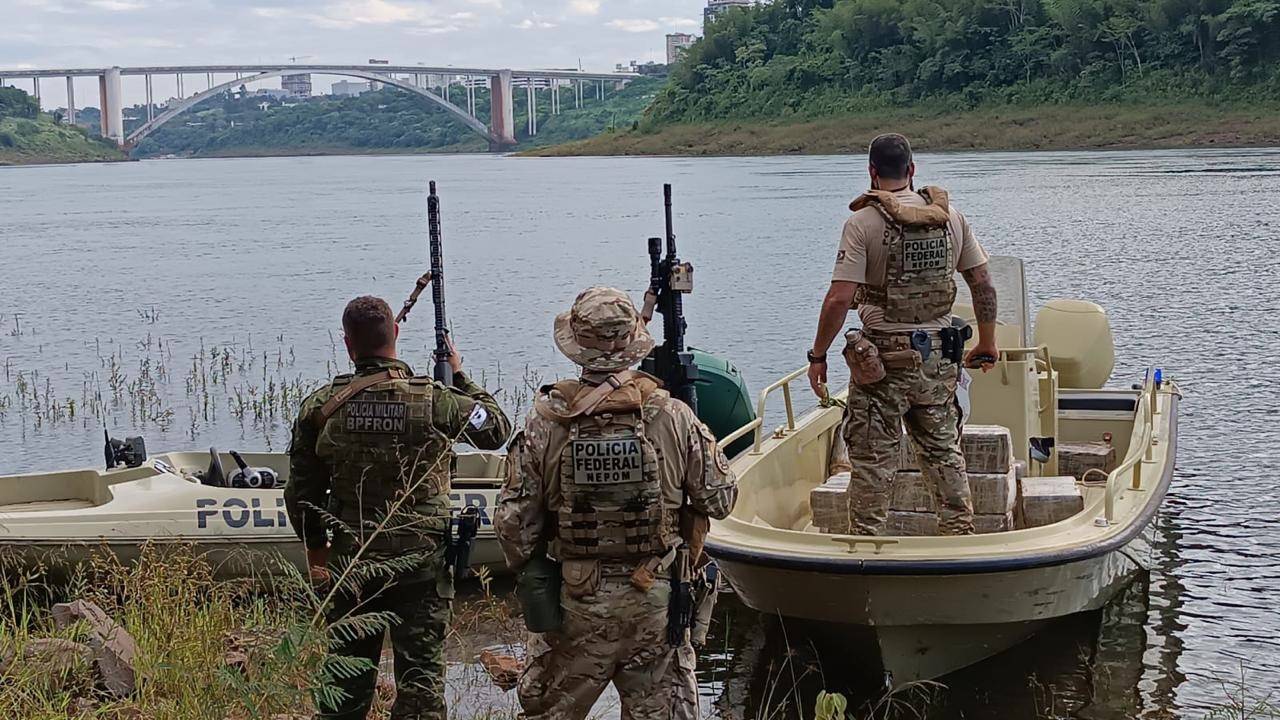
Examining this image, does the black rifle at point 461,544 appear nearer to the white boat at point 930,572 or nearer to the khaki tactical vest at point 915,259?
the white boat at point 930,572

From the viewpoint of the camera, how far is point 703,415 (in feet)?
36.3

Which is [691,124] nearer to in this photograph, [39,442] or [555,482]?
[39,442]

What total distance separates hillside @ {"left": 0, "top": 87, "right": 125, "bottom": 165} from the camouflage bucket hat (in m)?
132

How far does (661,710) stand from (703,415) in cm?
671

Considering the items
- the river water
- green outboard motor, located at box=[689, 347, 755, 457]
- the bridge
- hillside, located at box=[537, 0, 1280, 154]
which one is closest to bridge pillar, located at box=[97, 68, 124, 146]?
the bridge

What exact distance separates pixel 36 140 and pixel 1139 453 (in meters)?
133

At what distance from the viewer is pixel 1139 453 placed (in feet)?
27.3

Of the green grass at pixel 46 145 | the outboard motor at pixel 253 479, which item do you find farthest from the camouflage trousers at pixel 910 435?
the green grass at pixel 46 145

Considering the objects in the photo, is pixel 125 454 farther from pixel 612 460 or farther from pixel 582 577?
pixel 612 460

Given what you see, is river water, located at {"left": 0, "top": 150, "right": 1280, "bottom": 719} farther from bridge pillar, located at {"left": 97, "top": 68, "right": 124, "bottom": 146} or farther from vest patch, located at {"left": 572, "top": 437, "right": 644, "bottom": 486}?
bridge pillar, located at {"left": 97, "top": 68, "right": 124, "bottom": 146}

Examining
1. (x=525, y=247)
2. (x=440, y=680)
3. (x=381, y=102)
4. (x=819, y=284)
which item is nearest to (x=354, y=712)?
(x=440, y=680)

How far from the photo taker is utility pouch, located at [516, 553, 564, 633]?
170 inches

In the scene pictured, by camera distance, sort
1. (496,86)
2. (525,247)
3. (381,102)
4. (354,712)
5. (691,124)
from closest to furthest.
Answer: (354,712) → (525,247) → (691,124) → (496,86) → (381,102)

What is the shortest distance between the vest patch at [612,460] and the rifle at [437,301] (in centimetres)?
137
